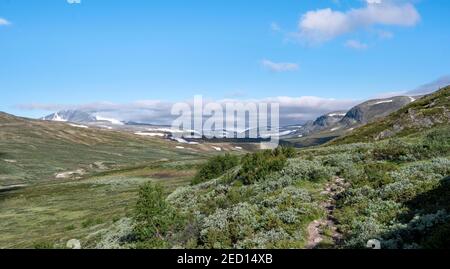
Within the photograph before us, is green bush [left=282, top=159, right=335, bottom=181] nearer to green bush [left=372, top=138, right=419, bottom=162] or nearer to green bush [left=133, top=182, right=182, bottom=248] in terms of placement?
green bush [left=372, top=138, right=419, bottom=162]

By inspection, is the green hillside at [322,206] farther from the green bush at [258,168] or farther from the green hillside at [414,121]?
the green hillside at [414,121]

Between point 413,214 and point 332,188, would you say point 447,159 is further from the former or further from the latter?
point 413,214

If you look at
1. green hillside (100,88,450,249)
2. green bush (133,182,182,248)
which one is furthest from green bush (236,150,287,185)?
green bush (133,182,182,248)

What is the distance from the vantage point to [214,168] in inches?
2117

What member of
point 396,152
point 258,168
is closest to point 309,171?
point 258,168

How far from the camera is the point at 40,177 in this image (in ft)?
491

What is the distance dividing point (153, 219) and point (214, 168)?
97.4 ft

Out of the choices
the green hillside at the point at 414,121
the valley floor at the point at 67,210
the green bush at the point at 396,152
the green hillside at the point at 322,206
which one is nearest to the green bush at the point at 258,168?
the green hillside at the point at 322,206

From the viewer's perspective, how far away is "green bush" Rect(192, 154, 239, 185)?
51.5m

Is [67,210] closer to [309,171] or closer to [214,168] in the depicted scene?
[214,168]

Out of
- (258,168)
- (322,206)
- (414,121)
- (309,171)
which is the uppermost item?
(414,121)

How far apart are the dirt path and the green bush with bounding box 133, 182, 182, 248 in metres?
7.91

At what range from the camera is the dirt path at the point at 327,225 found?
18.6m
